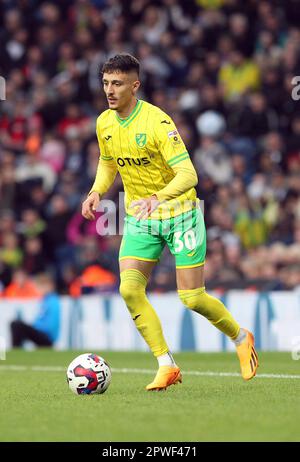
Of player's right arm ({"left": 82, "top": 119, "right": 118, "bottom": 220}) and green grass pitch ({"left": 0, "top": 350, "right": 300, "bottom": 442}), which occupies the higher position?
player's right arm ({"left": 82, "top": 119, "right": 118, "bottom": 220})

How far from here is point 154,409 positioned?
270 inches

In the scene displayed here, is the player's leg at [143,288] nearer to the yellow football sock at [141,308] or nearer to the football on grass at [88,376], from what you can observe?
the yellow football sock at [141,308]

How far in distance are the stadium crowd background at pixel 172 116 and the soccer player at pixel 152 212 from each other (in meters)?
6.32

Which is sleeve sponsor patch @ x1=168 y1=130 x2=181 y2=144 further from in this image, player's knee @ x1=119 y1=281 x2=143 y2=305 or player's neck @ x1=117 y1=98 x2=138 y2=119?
player's knee @ x1=119 y1=281 x2=143 y2=305

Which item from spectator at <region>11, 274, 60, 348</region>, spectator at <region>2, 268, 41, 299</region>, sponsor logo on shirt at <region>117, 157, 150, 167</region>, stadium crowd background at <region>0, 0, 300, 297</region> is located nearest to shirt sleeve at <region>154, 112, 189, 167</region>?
sponsor logo on shirt at <region>117, 157, 150, 167</region>

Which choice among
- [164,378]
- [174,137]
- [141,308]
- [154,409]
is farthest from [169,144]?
[154,409]

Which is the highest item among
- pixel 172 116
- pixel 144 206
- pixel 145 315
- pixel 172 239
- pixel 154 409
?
pixel 172 116

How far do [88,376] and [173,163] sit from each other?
1618 mm

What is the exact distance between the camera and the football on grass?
7957 mm

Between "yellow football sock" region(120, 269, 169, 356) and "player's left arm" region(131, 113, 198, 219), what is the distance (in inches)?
23.3

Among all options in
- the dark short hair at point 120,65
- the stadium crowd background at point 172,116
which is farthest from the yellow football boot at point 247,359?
the stadium crowd background at point 172,116

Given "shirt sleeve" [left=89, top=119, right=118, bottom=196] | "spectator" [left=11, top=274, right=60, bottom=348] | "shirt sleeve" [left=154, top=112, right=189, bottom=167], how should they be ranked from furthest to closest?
"spectator" [left=11, top=274, right=60, bottom=348] < "shirt sleeve" [left=89, top=119, right=118, bottom=196] < "shirt sleeve" [left=154, top=112, right=189, bottom=167]

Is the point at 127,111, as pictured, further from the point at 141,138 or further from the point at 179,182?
the point at 179,182

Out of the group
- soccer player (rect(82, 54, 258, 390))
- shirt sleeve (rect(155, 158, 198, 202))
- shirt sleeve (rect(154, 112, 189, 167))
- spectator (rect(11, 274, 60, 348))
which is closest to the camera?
shirt sleeve (rect(155, 158, 198, 202))
